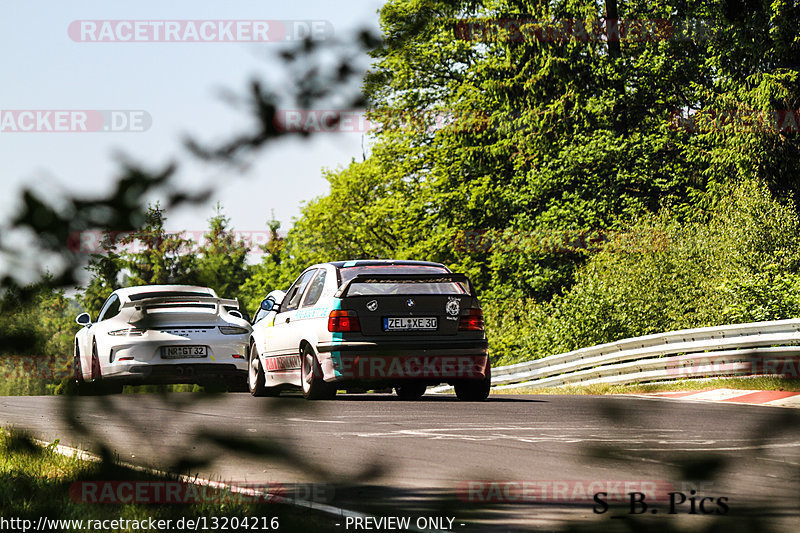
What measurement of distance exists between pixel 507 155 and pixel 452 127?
2.36m

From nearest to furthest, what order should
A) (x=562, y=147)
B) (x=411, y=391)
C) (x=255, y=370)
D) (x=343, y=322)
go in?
(x=343, y=322)
(x=255, y=370)
(x=411, y=391)
(x=562, y=147)

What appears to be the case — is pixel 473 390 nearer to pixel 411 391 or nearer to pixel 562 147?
pixel 411 391

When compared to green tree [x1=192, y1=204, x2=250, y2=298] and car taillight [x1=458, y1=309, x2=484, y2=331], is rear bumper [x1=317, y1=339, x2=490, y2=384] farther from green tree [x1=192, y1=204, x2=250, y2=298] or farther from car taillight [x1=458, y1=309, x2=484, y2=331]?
green tree [x1=192, y1=204, x2=250, y2=298]

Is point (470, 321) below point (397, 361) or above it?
above

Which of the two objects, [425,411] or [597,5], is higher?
[597,5]

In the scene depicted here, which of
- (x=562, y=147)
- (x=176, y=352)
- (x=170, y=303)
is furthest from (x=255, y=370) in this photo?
(x=562, y=147)

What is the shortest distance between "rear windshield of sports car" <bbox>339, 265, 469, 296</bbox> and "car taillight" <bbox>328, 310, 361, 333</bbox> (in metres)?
0.28

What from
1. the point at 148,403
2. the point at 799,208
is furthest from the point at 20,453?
the point at 799,208

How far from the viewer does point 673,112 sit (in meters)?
37.4

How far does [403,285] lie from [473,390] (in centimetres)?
181

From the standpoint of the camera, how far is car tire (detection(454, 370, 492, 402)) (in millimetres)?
14422

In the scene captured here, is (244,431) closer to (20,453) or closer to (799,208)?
(20,453)

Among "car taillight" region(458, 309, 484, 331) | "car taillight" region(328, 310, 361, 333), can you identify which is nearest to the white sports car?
"car taillight" region(328, 310, 361, 333)

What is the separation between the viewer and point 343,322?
43.6 feet
